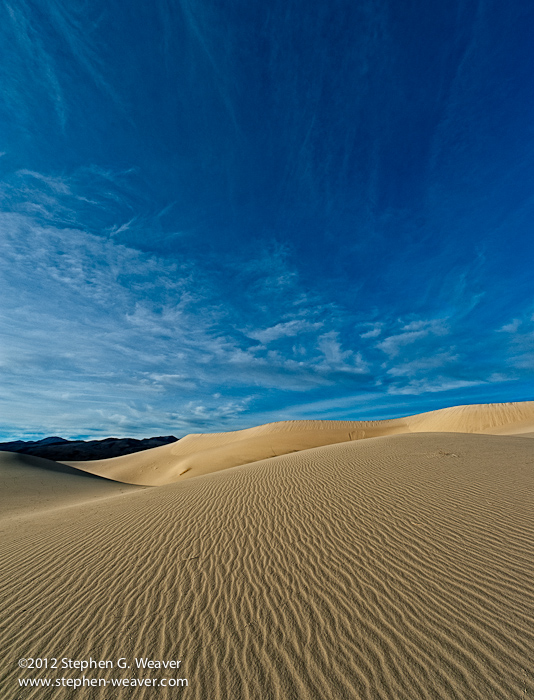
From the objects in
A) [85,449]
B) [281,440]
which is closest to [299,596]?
[281,440]

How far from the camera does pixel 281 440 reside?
122ft

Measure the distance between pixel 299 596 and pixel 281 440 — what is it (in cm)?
3372

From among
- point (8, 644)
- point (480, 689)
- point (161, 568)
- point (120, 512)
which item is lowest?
point (480, 689)

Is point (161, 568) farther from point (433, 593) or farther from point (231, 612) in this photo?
point (433, 593)

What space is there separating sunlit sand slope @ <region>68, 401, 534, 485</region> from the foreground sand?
73.3 feet

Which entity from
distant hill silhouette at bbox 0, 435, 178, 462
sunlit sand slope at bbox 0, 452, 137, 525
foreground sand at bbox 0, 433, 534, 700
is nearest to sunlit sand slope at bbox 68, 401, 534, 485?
sunlit sand slope at bbox 0, 452, 137, 525

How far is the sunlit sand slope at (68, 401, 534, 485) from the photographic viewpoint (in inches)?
1258

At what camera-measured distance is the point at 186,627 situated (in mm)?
3762

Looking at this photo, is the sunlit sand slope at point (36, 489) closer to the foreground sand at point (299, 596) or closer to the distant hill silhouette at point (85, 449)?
the foreground sand at point (299, 596)

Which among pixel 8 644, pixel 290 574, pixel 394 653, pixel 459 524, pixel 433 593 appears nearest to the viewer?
pixel 394 653

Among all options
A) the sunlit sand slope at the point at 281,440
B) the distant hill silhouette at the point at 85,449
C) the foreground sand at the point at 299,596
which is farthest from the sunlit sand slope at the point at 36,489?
the distant hill silhouette at the point at 85,449

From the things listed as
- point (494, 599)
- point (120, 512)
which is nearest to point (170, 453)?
point (120, 512)

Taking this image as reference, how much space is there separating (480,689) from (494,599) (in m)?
1.37

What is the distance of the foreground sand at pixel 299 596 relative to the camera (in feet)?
10.0
